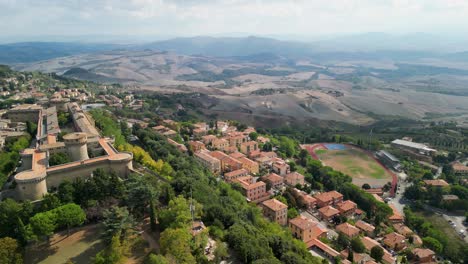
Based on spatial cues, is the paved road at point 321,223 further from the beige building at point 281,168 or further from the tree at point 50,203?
the tree at point 50,203

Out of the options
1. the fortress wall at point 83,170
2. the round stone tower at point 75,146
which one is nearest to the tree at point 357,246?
the fortress wall at point 83,170

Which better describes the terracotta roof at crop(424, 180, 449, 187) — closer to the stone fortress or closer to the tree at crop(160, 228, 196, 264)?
the stone fortress

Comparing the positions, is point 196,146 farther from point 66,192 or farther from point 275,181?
point 66,192

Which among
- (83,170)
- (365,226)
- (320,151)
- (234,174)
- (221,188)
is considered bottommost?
(320,151)

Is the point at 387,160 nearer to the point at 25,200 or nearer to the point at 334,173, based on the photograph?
the point at 334,173

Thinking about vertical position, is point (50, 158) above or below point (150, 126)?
above

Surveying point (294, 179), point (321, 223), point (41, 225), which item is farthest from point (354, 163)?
point (41, 225)

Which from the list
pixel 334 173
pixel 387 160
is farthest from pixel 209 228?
pixel 387 160
